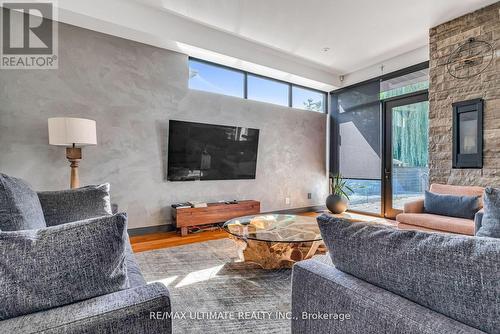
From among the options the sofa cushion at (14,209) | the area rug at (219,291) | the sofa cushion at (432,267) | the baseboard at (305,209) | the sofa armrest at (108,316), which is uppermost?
the sofa cushion at (14,209)

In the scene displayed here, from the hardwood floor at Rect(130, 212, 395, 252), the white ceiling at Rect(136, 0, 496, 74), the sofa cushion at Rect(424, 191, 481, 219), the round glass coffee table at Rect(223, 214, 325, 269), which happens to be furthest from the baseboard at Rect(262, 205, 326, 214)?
the white ceiling at Rect(136, 0, 496, 74)

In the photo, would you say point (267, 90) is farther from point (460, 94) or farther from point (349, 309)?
point (349, 309)

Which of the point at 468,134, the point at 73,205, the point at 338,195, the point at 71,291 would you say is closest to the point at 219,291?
the point at 73,205

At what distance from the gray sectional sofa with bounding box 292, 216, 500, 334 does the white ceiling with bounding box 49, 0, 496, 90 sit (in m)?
3.24

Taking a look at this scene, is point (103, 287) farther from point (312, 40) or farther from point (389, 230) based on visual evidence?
point (312, 40)

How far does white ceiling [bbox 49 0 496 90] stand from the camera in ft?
10.3

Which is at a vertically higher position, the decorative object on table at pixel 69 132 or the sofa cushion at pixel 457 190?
the decorative object on table at pixel 69 132

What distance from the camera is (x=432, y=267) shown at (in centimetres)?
71

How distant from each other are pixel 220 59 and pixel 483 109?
3.80 m

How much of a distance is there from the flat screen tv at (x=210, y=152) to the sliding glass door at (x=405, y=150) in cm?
250

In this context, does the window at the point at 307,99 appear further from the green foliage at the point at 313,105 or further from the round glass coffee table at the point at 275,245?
the round glass coffee table at the point at 275,245

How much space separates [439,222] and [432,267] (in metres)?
2.69

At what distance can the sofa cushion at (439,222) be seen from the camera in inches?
103

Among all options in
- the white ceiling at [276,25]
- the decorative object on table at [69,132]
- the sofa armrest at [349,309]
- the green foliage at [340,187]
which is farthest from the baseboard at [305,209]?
the sofa armrest at [349,309]
